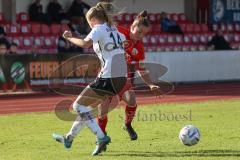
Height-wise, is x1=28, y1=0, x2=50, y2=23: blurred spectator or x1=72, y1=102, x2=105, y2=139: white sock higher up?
x1=72, y1=102, x2=105, y2=139: white sock

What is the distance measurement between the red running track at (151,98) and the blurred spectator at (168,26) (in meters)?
5.73

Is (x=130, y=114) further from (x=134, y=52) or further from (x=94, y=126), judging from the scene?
(x=94, y=126)

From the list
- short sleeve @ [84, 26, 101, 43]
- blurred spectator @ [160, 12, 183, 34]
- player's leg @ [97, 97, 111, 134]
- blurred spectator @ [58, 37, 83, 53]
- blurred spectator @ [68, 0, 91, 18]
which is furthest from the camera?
blurred spectator @ [160, 12, 183, 34]

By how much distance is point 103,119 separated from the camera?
11250mm

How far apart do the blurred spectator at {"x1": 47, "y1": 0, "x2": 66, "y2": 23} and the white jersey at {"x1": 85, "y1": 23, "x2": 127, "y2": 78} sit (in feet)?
62.2

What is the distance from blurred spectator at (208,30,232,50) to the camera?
101 feet

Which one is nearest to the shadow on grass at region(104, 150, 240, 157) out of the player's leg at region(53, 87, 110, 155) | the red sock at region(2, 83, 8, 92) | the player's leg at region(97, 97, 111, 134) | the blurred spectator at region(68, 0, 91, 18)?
the player's leg at region(53, 87, 110, 155)

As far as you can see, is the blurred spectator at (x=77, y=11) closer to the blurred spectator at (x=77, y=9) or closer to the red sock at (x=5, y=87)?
the blurred spectator at (x=77, y=9)

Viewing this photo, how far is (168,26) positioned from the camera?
32.2 meters

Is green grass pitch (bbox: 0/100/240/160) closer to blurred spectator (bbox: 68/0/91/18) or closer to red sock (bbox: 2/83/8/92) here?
red sock (bbox: 2/83/8/92)

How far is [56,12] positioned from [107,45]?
63.8ft

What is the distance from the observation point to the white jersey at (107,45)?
10.1 meters

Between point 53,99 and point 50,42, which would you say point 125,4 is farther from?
point 53,99

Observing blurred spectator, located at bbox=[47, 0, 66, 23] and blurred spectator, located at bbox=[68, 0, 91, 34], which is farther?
blurred spectator, located at bbox=[47, 0, 66, 23]
